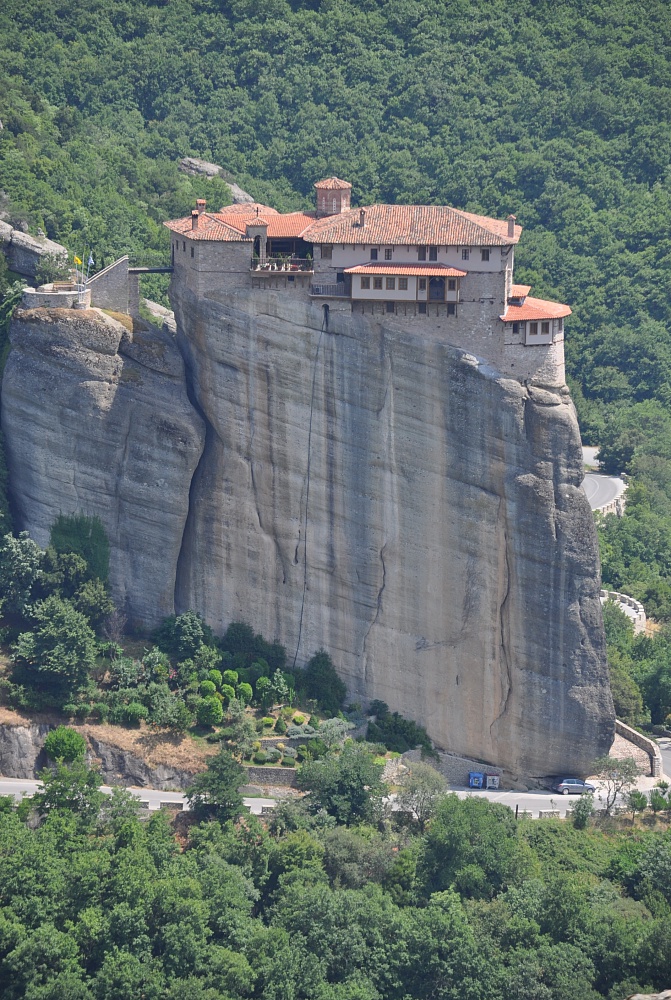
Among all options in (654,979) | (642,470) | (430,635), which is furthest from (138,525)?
(642,470)

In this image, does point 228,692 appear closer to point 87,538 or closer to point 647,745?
point 87,538

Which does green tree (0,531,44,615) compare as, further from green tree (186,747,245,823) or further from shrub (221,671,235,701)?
green tree (186,747,245,823)

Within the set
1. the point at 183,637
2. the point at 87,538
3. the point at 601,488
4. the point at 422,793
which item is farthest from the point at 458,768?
the point at 601,488

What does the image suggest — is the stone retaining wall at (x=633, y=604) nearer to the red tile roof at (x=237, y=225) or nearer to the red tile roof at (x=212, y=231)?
the red tile roof at (x=237, y=225)

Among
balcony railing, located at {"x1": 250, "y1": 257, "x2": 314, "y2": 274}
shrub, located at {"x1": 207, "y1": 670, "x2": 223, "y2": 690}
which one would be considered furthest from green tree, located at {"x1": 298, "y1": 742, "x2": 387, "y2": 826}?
balcony railing, located at {"x1": 250, "y1": 257, "x2": 314, "y2": 274}

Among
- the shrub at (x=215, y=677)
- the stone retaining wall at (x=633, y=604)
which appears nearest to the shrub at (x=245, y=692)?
the shrub at (x=215, y=677)
